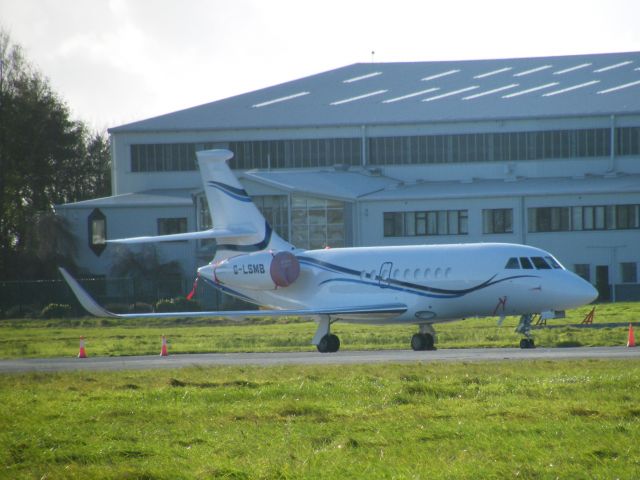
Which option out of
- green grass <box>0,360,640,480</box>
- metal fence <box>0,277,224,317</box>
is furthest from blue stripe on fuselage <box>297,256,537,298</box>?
metal fence <box>0,277,224,317</box>

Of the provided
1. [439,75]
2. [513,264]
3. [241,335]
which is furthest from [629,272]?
[513,264]

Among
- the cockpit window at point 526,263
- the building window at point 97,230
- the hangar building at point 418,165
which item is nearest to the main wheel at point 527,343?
the cockpit window at point 526,263

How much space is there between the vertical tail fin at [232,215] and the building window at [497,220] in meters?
31.2

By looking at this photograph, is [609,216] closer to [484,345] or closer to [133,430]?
[484,345]

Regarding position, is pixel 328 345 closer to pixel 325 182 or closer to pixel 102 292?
pixel 325 182

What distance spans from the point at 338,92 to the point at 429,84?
6.73 metres

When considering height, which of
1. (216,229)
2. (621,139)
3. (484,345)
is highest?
(621,139)

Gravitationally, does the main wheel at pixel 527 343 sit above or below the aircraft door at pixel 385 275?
below

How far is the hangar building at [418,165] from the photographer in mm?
73875

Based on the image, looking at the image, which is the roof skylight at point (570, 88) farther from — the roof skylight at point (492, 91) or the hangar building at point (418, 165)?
the roof skylight at point (492, 91)

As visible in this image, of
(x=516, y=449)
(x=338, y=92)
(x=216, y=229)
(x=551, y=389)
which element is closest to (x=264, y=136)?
(x=338, y=92)

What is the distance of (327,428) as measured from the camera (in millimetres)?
19156

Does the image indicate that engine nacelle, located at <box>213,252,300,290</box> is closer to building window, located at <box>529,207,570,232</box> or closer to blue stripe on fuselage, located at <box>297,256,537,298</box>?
blue stripe on fuselage, located at <box>297,256,537,298</box>

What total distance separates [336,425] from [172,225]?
60.4m
